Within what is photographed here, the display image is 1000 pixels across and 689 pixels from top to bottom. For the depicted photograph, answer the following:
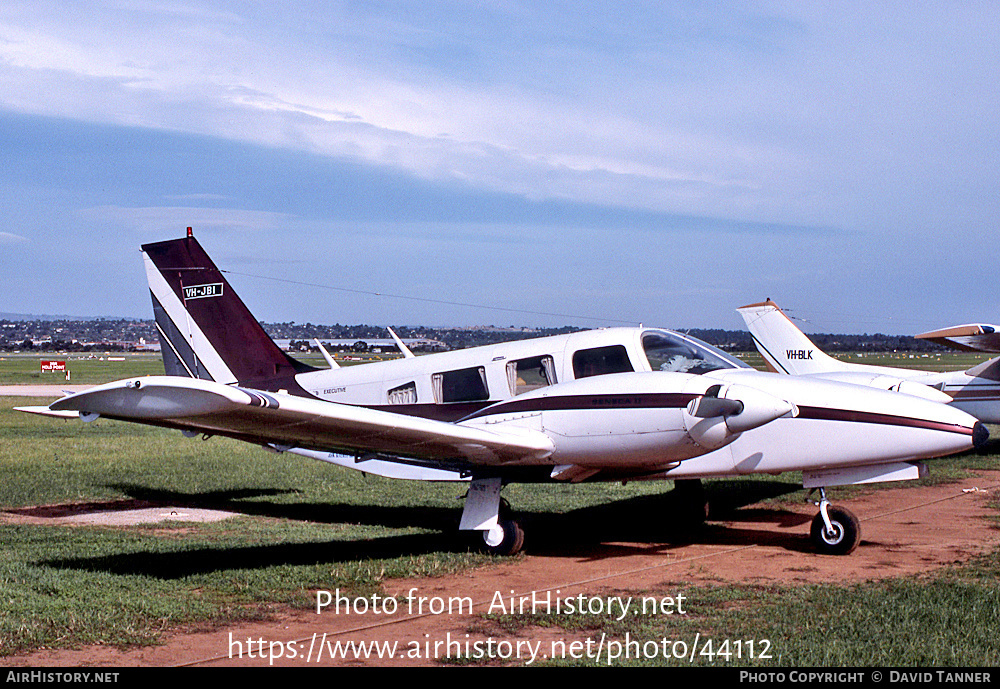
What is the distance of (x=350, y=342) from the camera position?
20266 mm

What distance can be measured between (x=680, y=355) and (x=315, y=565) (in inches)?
181

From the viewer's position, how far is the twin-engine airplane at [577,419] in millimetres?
8084

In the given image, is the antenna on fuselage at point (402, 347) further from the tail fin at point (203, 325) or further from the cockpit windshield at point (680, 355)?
the cockpit windshield at point (680, 355)

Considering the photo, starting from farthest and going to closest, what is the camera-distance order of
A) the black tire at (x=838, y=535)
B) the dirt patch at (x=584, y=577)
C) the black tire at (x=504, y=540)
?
the black tire at (x=504, y=540) < the black tire at (x=838, y=535) < the dirt patch at (x=584, y=577)

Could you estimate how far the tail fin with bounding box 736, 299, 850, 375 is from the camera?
23188 millimetres

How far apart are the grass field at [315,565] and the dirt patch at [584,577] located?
0.32 m

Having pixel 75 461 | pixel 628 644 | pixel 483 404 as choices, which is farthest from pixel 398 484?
pixel 628 644

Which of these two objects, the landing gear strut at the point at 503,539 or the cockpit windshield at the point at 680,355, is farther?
the cockpit windshield at the point at 680,355

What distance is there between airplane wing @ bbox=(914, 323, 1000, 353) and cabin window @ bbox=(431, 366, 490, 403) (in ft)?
36.4

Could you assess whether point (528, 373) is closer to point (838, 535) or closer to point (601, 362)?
point (601, 362)

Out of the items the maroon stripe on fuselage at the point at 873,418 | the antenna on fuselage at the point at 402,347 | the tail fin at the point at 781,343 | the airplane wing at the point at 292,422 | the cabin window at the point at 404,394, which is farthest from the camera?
the tail fin at the point at 781,343

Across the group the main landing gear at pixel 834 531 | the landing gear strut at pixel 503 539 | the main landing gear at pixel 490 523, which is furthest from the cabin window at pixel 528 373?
the main landing gear at pixel 834 531
